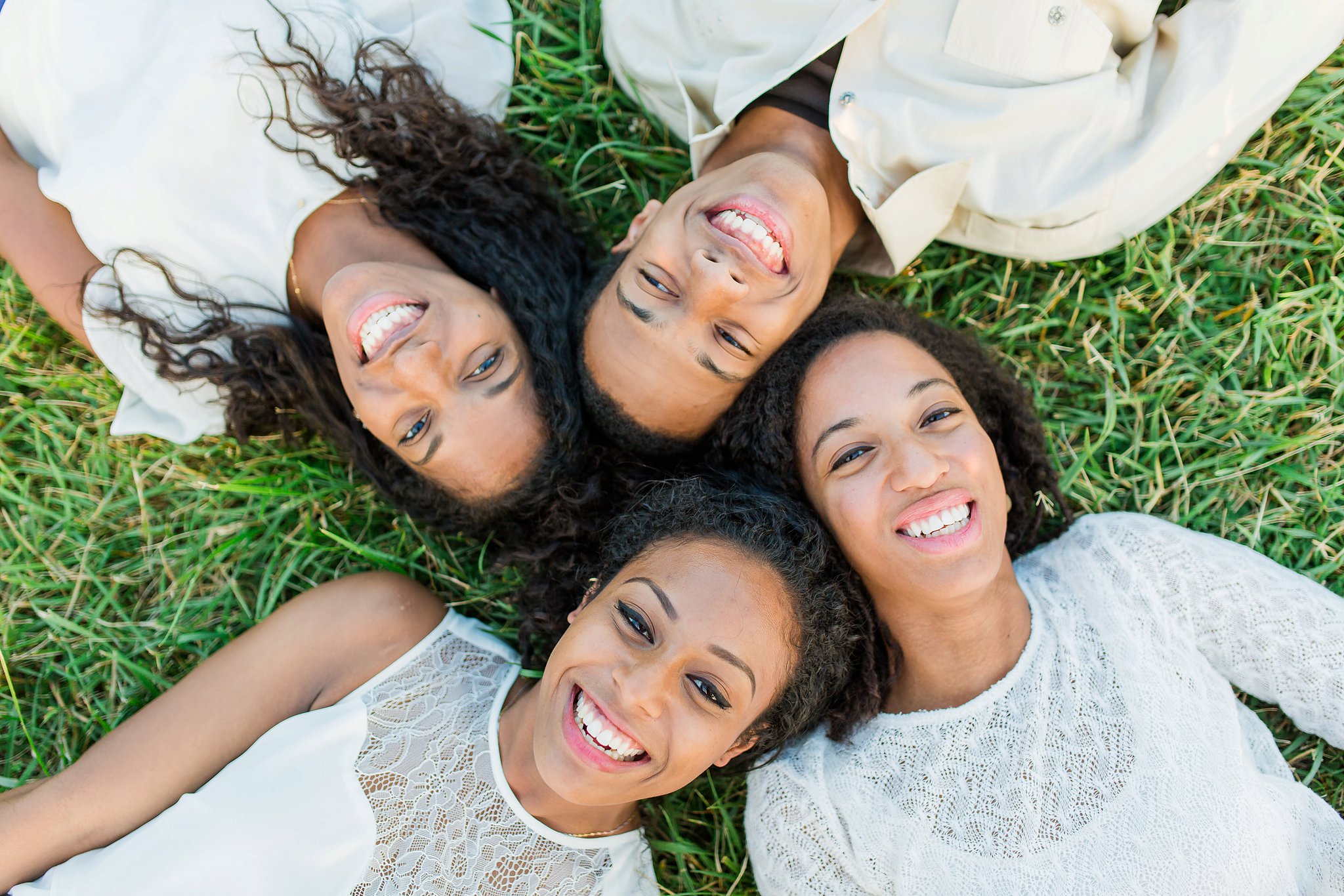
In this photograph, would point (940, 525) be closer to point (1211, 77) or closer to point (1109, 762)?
point (1109, 762)

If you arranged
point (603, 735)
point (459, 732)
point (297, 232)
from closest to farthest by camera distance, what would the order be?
point (603, 735)
point (459, 732)
point (297, 232)

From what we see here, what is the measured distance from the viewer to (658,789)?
2.43m

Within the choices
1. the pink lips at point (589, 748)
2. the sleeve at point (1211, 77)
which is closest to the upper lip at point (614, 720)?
the pink lips at point (589, 748)

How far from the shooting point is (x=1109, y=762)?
100 inches

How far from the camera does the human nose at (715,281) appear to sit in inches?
98.4

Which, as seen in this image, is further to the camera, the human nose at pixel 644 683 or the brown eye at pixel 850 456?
the brown eye at pixel 850 456

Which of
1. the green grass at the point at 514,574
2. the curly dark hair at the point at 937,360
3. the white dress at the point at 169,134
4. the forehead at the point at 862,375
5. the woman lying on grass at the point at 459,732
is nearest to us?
the woman lying on grass at the point at 459,732

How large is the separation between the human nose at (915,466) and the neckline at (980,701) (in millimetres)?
689

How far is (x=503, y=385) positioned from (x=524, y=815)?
4.30ft

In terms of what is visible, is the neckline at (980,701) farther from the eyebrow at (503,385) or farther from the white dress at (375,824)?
the eyebrow at (503,385)

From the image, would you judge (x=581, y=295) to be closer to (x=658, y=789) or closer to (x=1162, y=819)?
(x=658, y=789)

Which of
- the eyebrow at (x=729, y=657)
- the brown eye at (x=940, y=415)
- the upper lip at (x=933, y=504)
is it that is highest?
the brown eye at (x=940, y=415)

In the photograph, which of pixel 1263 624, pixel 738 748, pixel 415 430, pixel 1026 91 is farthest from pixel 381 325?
pixel 1263 624

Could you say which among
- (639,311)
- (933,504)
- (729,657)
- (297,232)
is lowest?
(729,657)
